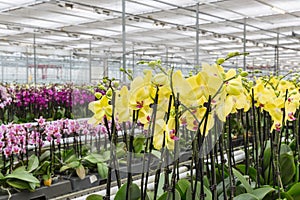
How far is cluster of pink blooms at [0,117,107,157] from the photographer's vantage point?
5.24 ft

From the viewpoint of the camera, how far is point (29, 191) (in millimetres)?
1607

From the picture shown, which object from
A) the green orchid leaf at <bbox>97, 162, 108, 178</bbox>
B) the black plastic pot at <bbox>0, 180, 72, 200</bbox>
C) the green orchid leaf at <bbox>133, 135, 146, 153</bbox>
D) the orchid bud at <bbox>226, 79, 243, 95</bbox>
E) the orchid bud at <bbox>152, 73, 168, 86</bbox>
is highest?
the orchid bud at <bbox>152, 73, 168, 86</bbox>

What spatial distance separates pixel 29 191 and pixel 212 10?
219 inches

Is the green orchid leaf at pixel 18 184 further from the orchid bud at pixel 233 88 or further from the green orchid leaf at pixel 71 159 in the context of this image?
the orchid bud at pixel 233 88

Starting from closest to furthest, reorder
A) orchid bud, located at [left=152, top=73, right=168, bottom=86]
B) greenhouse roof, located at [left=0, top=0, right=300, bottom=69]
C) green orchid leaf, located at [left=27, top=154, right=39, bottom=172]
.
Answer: orchid bud, located at [left=152, top=73, right=168, bottom=86]
green orchid leaf, located at [left=27, top=154, right=39, bottom=172]
greenhouse roof, located at [left=0, top=0, right=300, bottom=69]

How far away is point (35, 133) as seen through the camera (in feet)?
5.82

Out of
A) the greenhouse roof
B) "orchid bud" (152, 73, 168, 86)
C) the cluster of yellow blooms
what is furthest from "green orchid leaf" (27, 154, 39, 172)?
the greenhouse roof

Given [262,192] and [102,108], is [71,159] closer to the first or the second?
[262,192]

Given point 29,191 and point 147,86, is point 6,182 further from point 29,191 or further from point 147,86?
point 147,86

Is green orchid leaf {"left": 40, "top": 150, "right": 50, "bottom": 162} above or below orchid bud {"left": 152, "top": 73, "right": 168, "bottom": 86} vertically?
below

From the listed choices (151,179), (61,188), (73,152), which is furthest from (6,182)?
(151,179)

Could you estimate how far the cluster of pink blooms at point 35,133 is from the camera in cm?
160

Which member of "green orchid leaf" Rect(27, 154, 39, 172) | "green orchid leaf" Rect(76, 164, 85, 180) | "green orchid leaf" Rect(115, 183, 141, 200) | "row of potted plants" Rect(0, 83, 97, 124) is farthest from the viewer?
"row of potted plants" Rect(0, 83, 97, 124)

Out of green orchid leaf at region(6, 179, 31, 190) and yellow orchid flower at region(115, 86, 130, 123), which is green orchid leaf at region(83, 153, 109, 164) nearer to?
green orchid leaf at region(6, 179, 31, 190)
